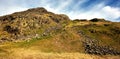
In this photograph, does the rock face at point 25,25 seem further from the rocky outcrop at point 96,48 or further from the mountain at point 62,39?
the rocky outcrop at point 96,48

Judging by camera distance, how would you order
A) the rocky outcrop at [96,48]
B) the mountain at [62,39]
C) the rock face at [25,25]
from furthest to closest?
the rock face at [25,25] → the rocky outcrop at [96,48] → the mountain at [62,39]

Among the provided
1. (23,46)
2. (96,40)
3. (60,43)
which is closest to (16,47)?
(23,46)

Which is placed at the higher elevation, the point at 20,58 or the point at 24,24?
the point at 24,24

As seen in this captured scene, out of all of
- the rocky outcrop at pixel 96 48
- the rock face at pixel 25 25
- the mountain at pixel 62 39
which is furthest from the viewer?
the rock face at pixel 25 25

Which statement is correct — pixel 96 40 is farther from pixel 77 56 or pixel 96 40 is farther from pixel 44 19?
pixel 44 19

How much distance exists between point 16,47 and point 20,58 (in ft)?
46.8

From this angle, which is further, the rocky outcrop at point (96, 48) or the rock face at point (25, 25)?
the rock face at point (25, 25)

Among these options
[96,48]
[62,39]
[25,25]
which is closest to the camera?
[96,48]

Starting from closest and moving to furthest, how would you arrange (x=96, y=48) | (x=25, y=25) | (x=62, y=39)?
(x=96, y=48) → (x=62, y=39) → (x=25, y=25)

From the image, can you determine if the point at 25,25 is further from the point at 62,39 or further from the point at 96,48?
the point at 96,48

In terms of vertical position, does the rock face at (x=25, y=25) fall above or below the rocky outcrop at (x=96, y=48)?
above

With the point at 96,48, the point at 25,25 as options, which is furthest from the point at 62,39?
the point at 25,25

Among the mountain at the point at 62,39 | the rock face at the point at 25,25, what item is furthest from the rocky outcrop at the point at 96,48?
the rock face at the point at 25,25

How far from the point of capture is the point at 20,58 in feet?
Result: 215
